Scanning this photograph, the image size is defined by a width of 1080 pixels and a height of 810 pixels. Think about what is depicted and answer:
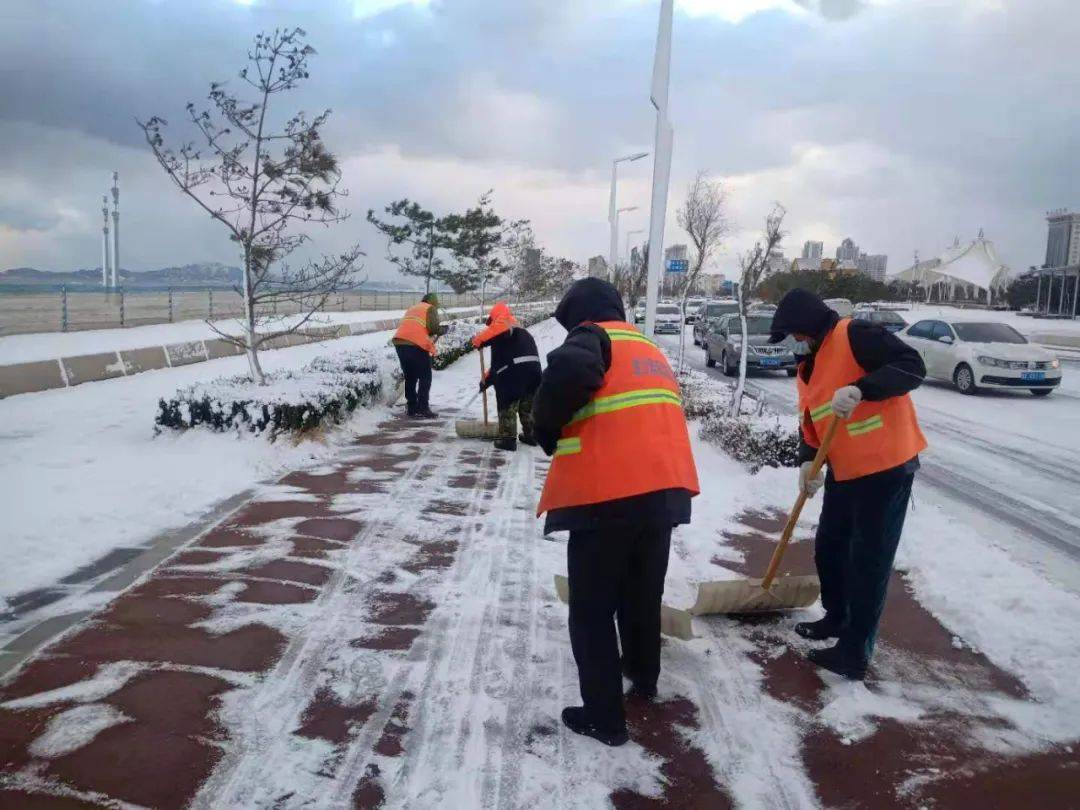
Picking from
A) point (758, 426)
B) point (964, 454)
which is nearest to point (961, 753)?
point (758, 426)

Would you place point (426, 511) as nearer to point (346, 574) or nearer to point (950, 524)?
point (346, 574)

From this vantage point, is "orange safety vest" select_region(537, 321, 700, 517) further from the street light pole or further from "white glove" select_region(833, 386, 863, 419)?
the street light pole

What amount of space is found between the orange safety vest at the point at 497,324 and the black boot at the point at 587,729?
4.78 metres

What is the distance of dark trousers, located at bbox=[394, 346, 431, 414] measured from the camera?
920 cm

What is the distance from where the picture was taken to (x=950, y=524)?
5.64 m

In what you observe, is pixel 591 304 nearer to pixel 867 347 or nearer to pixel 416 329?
pixel 867 347

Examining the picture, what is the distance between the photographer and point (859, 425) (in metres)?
3.28

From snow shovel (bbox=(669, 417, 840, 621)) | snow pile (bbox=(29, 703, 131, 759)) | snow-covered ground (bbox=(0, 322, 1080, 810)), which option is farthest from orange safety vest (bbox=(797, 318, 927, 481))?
snow pile (bbox=(29, 703, 131, 759))

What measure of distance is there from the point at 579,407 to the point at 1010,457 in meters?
7.98

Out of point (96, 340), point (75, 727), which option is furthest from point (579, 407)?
point (96, 340)

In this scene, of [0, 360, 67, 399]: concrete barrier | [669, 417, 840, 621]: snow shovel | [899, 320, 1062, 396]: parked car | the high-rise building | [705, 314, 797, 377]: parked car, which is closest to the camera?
[669, 417, 840, 621]: snow shovel

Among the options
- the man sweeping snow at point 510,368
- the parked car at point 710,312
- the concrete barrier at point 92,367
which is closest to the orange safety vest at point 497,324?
the man sweeping snow at point 510,368

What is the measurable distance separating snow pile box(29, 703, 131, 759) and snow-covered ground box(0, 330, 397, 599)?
4.83 ft

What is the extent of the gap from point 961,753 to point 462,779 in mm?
1901
